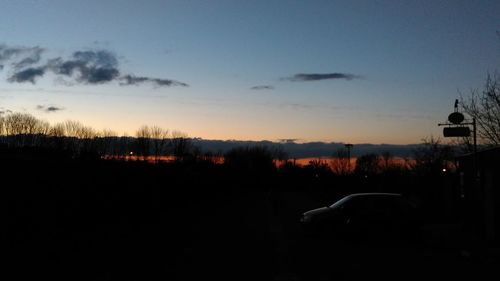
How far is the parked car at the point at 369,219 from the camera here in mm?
16609

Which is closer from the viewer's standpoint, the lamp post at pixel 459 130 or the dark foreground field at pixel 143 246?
the dark foreground field at pixel 143 246

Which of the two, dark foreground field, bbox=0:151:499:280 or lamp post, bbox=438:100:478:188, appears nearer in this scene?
dark foreground field, bbox=0:151:499:280

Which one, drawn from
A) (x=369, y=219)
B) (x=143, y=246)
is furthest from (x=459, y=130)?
(x=143, y=246)

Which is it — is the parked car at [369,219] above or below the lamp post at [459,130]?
below

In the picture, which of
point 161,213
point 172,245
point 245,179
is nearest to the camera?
point 172,245

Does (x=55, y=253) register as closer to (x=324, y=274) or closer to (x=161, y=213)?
(x=324, y=274)

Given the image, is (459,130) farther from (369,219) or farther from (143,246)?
(143,246)

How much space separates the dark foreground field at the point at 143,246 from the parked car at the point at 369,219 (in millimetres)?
339

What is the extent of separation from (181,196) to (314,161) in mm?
118155

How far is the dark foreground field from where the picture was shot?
10.6m

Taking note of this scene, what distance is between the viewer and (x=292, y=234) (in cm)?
1867

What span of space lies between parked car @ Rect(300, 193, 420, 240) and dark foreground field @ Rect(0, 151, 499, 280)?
0.34 metres

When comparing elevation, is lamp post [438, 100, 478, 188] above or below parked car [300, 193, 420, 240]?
above

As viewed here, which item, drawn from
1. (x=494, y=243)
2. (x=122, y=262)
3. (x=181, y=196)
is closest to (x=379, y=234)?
(x=494, y=243)
